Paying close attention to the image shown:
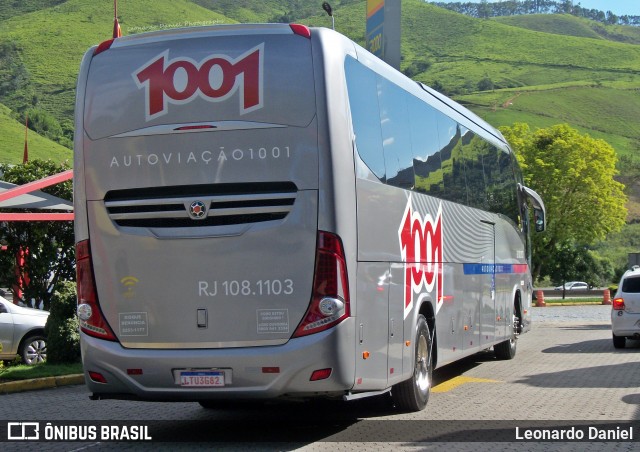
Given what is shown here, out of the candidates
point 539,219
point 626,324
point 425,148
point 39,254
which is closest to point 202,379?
point 425,148

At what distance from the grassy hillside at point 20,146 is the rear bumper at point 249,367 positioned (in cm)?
10168

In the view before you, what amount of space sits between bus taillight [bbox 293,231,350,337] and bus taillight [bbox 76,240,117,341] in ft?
6.04

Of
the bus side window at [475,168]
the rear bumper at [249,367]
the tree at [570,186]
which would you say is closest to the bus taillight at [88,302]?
the rear bumper at [249,367]

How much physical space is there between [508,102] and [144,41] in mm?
161659

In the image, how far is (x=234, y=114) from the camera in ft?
29.5

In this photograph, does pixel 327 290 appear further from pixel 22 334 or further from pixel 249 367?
pixel 22 334

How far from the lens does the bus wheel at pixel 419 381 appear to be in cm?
1130

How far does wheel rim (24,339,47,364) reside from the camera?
18906 mm

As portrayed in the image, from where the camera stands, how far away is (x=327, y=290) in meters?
8.80

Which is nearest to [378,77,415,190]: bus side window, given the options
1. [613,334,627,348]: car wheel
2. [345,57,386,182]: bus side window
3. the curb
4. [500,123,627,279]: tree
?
[345,57,386,182]: bus side window

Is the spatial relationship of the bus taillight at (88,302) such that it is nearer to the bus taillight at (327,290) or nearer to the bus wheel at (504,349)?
the bus taillight at (327,290)

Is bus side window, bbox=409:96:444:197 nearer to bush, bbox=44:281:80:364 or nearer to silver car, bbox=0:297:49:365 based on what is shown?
bush, bbox=44:281:80:364

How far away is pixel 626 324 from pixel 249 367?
14.7 meters

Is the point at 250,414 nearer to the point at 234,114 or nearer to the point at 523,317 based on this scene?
the point at 234,114
